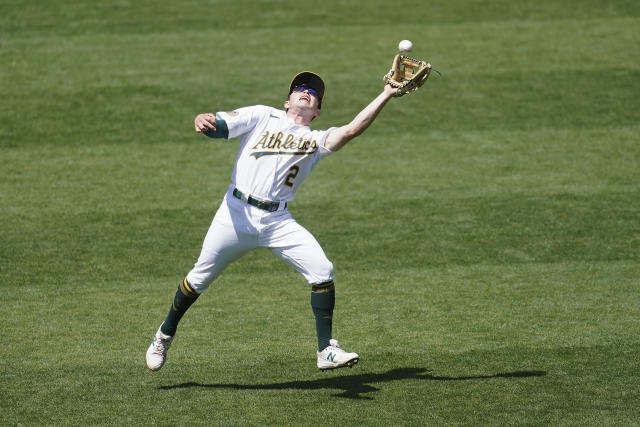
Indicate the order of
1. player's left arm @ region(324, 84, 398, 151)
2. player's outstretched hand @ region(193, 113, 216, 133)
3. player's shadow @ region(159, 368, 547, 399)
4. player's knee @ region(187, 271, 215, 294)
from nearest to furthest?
player's left arm @ region(324, 84, 398, 151) < player's outstretched hand @ region(193, 113, 216, 133) < player's shadow @ region(159, 368, 547, 399) < player's knee @ region(187, 271, 215, 294)

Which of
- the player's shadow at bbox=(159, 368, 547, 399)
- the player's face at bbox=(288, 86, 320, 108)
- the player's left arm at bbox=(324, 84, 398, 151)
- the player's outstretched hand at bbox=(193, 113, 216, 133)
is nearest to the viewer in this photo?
the player's left arm at bbox=(324, 84, 398, 151)

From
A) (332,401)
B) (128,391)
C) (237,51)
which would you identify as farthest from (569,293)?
(237,51)

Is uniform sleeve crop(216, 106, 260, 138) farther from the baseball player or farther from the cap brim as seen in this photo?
the cap brim

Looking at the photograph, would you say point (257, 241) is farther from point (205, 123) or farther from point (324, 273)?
point (205, 123)

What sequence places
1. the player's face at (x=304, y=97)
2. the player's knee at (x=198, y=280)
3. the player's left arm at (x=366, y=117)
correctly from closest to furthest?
the player's left arm at (x=366, y=117) < the player's knee at (x=198, y=280) < the player's face at (x=304, y=97)

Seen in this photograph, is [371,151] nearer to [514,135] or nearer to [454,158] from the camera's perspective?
[454,158]

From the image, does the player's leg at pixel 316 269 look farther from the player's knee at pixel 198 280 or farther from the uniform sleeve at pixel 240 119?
the uniform sleeve at pixel 240 119

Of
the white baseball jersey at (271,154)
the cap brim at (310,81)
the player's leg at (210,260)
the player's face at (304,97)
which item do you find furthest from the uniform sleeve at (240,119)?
the player's leg at (210,260)

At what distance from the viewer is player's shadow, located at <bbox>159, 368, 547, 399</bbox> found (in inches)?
243

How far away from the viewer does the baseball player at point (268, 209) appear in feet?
20.1

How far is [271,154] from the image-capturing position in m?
6.20

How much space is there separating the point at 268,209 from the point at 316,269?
0.54 meters

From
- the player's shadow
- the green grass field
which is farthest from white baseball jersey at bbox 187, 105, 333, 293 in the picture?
the green grass field

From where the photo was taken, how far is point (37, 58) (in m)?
13.6
